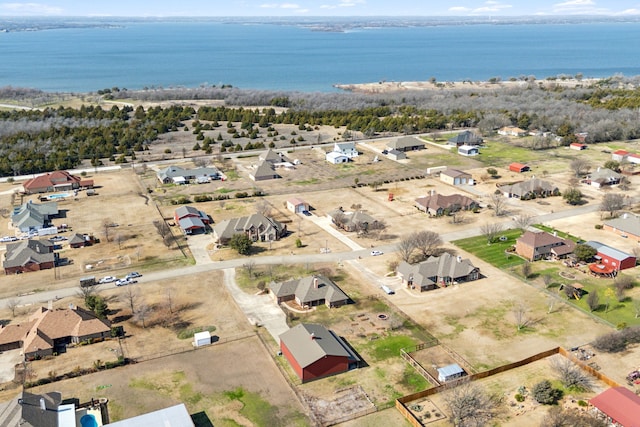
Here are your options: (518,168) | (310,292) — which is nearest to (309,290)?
(310,292)

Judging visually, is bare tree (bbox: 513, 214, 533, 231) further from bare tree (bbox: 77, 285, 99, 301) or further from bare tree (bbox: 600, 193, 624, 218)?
bare tree (bbox: 77, 285, 99, 301)

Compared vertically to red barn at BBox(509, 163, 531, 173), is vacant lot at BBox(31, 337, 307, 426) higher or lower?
lower

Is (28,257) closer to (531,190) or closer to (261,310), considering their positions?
(261,310)

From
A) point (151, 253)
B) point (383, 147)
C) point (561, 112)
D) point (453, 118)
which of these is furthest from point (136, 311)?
point (561, 112)

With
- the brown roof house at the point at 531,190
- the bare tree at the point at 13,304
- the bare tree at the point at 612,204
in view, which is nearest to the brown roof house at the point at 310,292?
the bare tree at the point at 13,304

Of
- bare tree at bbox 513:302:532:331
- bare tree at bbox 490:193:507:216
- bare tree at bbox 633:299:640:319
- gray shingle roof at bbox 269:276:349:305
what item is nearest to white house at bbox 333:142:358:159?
bare tree at bbox 490:193:507:216

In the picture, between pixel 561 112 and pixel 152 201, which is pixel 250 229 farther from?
pixel 561 112

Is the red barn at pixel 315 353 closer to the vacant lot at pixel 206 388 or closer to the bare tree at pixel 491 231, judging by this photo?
the vacant lot at pixel 206 388
